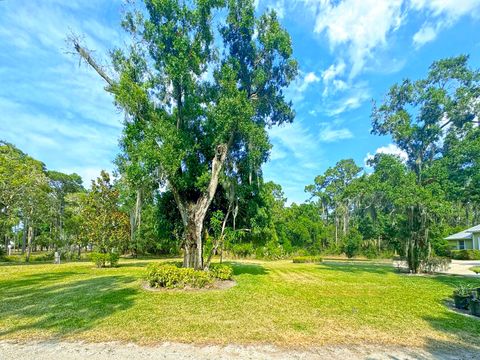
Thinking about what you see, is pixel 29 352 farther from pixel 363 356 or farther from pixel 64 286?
Answer: pixel 64 286

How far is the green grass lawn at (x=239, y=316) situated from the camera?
5.18 m

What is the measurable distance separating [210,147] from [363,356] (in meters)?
9.49

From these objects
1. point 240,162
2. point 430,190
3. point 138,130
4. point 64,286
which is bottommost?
point 64,286

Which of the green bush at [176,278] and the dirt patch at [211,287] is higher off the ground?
the green bush at [176,278]

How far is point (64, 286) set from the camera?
11.2m

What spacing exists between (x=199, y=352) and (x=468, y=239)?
39152 mm

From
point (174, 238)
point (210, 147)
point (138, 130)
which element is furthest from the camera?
point (174, 238)

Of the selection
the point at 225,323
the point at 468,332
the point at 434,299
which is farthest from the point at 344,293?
the point at 225,323

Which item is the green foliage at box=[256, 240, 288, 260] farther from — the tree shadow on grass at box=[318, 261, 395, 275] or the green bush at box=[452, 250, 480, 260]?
the green bush at box=[452, 250, 480, 260]

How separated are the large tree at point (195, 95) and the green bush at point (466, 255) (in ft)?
93.1


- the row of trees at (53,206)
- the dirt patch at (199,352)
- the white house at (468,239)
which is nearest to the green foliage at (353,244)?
the white house at (468,239)

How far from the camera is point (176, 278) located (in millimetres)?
9992

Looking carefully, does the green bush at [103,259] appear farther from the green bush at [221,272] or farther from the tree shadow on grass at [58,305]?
the green bush at [221,272]

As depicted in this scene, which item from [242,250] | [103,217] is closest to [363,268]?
[242,250]
